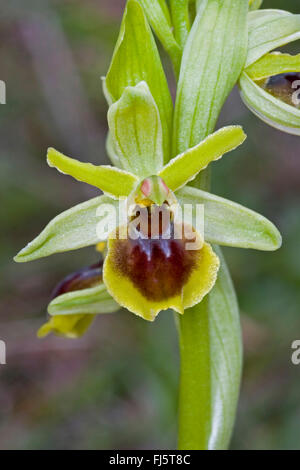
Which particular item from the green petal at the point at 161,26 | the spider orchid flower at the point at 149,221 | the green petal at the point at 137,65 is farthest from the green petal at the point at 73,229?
the green petal at the point at 161,26

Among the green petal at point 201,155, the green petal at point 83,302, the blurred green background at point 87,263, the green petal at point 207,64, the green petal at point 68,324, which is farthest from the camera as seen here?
the blurred green background at point 87,263

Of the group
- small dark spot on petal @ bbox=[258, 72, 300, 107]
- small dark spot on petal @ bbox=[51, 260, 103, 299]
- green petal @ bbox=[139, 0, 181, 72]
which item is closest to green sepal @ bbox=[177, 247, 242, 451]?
small dark spot on petal @ bbox=[51, 260, 103, 299]

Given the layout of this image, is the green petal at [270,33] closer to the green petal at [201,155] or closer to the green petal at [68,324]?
the green petal at [201,155]

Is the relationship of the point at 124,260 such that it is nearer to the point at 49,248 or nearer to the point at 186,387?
the point at 49,248

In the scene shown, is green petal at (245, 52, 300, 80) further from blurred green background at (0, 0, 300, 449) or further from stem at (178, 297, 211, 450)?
blurred green background at (0, 0, 300, 449)

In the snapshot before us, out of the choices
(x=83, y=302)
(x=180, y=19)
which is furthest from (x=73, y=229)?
(x=180, y=19)

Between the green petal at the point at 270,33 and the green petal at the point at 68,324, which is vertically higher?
the green petal at the point at 270,33
